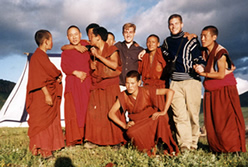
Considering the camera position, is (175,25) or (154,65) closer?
(175,25)

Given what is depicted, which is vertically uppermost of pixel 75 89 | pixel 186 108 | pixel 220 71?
pixel 220 71

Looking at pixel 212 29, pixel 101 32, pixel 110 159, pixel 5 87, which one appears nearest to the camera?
pixel 110 159

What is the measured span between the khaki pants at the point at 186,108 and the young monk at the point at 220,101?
22cm

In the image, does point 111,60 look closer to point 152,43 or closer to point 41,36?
point 152,43

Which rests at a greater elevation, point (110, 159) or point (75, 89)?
point (75, 89)

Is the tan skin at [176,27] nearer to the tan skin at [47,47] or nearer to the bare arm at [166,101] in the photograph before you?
the bare arm at [166,101]

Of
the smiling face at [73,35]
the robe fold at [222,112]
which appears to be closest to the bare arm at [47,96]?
the smiling face at [73,35]

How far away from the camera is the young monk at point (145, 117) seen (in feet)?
12.8

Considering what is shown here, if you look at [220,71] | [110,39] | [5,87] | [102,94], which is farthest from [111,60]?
[5,87]

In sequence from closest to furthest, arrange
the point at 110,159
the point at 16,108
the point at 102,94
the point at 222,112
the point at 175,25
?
the point at 110,159
the point at 222,112
the point at 175,25
the point at 102,94
the point at 16,108

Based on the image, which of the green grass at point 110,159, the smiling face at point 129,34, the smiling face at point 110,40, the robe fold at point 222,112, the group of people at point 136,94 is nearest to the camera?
the green grass at point 110,159

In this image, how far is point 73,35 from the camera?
4.54 meters

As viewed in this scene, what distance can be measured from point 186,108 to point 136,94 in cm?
96

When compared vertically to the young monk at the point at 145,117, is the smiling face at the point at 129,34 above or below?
above
